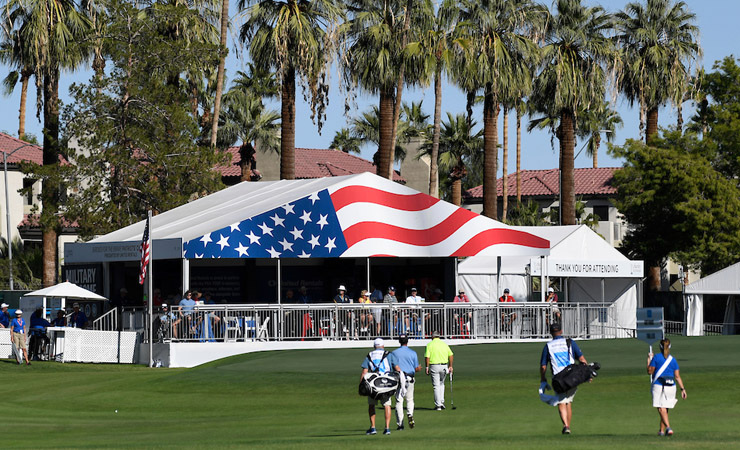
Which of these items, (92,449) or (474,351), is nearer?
(92,449)

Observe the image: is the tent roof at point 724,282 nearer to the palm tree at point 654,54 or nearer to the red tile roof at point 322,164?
the palm tree at point 654,54

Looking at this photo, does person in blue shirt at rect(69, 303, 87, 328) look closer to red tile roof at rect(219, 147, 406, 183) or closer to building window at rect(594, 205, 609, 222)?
red tile roof at rect(219, 147, 406, 183)

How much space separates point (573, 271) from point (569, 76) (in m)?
17.6

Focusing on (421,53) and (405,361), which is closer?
(405,361)

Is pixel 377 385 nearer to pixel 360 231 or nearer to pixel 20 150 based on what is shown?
pixel 360 231

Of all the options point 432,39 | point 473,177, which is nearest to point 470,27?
point 432,39

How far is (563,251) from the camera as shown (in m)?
45.7

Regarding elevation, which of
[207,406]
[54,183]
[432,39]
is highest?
[432,39]

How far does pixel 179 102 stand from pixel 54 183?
598 cm

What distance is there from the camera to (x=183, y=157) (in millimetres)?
47656

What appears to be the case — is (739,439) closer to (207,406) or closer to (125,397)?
(207,406)

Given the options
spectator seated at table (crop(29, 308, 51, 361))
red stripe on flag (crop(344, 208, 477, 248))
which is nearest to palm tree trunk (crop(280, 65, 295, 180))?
red stripe on flag (crop(344, 208, 477, 248))

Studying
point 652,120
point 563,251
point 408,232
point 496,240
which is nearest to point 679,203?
point 652,120

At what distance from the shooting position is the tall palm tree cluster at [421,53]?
49531 millimetres
